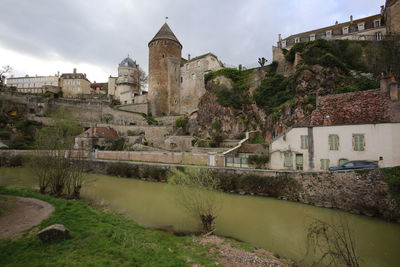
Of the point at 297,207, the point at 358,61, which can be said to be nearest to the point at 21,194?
the point at 297,207

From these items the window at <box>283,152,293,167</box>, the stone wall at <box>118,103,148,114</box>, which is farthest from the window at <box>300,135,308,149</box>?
the stone wall at <box>118,103,148,114</box>

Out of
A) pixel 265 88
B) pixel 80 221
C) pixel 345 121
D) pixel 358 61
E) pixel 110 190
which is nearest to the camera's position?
pixel 80 221

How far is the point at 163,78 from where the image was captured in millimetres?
39312

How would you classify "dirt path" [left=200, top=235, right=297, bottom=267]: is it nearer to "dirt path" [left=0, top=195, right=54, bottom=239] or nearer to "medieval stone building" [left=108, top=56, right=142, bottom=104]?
"dirt path" [left=0, top=195, right=54, bottom=239]

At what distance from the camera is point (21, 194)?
12.0 meters

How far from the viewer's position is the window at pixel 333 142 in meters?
13.5

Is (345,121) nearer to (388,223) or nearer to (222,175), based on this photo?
(388,223)

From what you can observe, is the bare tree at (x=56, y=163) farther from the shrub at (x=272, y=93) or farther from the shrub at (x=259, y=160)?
the shrub at (x=272, y=93)

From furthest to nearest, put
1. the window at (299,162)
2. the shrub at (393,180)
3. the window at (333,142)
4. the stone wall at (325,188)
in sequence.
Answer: the window at (299,162) < the window at (333,142) < the stone wall at (325,188) < the shrub at (393,180)

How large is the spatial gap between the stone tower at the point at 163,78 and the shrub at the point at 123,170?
59.7ft

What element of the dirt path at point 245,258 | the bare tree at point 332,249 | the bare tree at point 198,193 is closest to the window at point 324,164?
the bare tree at point 332,249

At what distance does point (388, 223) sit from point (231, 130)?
17351mm

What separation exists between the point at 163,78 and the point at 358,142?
33190 millimetres

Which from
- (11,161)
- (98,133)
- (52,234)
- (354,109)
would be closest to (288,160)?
(354,109)
